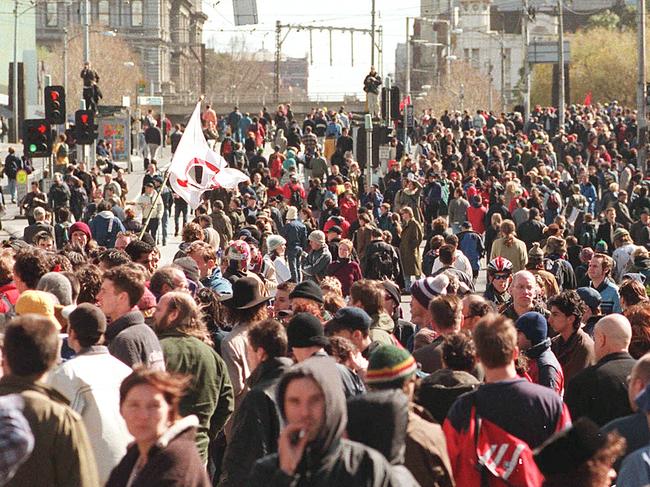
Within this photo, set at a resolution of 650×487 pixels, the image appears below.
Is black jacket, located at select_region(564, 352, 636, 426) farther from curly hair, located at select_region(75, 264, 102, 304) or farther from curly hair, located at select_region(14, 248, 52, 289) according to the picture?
curly hair, located at select_region(14, 248, 52, 289)

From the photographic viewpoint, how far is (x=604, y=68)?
10288 centimetres

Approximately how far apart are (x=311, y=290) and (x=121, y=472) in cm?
449

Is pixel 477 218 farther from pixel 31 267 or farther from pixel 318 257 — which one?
pixel 31 267

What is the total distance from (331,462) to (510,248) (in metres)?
15.2

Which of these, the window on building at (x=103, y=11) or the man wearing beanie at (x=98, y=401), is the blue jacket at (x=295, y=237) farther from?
the window on building at (x=103, y=11)

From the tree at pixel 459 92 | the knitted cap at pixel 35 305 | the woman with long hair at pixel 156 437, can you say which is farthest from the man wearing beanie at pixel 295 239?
the tree at pixel 459 92

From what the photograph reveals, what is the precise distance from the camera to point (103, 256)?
12.7m

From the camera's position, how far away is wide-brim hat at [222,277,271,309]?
9.75 metres

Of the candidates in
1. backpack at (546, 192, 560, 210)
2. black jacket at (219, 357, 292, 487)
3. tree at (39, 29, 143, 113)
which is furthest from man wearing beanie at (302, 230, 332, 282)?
tree at (39, 29, 143, 113)

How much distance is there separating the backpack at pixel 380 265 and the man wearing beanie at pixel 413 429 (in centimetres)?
1326

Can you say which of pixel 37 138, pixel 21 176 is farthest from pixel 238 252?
pixel 21 176

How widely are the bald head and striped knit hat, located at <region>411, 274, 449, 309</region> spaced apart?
261 centimetres

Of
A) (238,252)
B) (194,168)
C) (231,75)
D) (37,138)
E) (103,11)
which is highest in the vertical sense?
(103,11)

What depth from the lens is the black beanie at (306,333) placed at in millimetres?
7812
